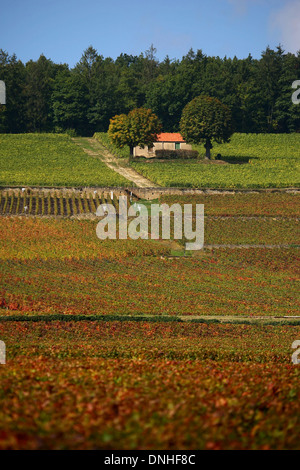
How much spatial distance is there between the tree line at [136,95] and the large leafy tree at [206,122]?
21.7m

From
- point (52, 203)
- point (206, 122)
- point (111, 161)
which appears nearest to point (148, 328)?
point (52, 203)

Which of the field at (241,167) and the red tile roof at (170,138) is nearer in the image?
the field at (241,167)

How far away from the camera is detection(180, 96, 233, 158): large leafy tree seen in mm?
105750

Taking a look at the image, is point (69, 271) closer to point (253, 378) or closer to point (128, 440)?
point (253, 378)

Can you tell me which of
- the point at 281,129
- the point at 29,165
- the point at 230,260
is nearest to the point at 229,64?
the point at 281,129

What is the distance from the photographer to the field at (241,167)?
88938 mm

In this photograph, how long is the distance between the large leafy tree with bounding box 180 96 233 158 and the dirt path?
12.1 m

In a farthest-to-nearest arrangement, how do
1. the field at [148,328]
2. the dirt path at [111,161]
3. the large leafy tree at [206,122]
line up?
1. the large leafy tree at [206,122]
2. the dirt path at [111,161]
3. the field at [148,328]

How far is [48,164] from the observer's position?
338ft

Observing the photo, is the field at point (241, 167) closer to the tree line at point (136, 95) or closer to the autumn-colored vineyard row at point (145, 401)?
the tree line at point (136, 95)
